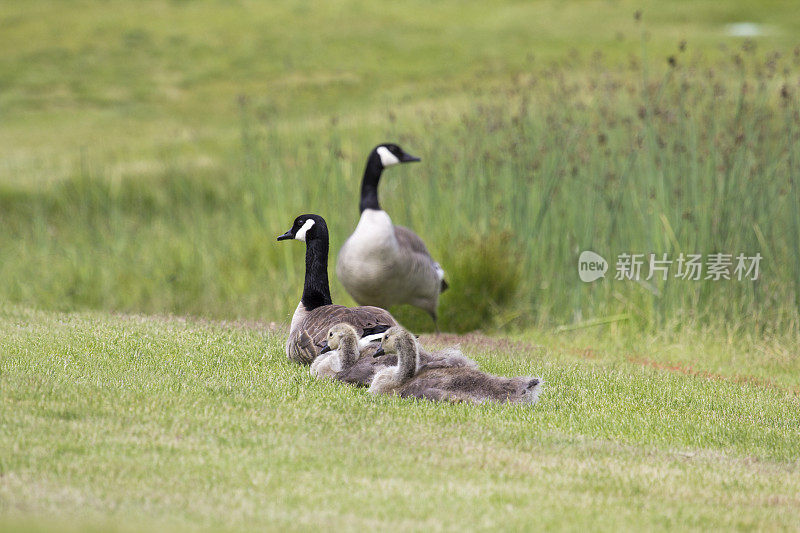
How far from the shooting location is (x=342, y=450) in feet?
18.1

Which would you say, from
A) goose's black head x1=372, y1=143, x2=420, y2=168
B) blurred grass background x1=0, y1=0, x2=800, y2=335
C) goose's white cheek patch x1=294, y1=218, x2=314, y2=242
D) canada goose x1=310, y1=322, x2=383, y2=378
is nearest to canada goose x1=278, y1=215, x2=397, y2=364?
goose's white cheek patch x1=294, y1=218, x2=314, y2=242

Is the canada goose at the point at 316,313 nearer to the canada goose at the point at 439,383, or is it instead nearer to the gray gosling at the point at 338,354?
the gray gosling at the point at 338,354

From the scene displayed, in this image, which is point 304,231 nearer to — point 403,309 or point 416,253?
point 416,253

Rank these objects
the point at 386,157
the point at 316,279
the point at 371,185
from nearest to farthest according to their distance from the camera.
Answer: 1. the point at 316,279
2. the point at 371,185
3. the point at 386,157

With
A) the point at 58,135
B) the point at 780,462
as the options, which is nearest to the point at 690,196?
the point at 780,462

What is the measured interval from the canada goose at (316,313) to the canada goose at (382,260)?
48.7 inches

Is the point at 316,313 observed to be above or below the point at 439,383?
above

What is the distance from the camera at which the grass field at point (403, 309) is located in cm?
493

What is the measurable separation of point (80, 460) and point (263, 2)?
36.6 meters

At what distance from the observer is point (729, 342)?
11039 mm

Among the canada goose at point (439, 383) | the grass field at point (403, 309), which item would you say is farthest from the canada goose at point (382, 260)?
the canada goose at point (439, 383)

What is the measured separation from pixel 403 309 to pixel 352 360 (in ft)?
16.6

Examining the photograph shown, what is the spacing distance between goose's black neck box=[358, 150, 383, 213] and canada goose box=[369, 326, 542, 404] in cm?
388

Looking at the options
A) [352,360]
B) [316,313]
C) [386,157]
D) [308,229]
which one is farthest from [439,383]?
[386,157]
